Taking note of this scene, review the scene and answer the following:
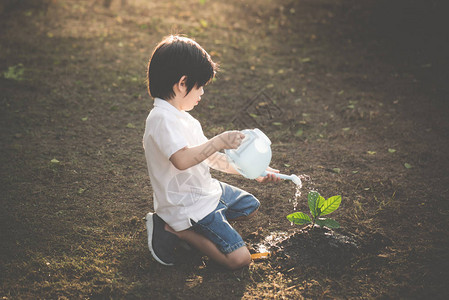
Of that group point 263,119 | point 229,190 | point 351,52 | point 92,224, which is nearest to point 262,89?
point 263,119

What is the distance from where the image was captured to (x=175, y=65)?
2.09 m

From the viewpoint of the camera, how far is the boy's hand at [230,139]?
202 cm

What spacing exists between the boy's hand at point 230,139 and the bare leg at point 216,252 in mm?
599

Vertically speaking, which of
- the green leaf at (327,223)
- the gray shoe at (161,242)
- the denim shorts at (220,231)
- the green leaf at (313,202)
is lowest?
the gray shoe at (161,242)

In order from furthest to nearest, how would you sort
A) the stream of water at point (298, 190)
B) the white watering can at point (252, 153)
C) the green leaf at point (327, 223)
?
the stream of water at point (298, 190) < the green leaf at point (327, 223) < the white watering can at point (252, 153)

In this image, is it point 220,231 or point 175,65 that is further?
point 220,231

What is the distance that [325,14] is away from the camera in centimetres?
701

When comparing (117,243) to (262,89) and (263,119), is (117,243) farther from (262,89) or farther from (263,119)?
(262,89)

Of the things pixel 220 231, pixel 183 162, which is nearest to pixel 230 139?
pixel 183 162

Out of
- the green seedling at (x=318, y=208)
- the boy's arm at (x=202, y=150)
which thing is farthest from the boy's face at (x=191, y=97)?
the green seedling at (x=318, y=208)

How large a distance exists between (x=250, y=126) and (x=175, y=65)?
2141 millimetres

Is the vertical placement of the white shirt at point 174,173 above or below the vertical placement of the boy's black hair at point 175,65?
below

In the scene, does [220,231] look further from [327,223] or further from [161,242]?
[327,223]

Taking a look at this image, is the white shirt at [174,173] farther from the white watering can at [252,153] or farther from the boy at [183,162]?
the white watering can at [252,153]
